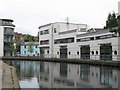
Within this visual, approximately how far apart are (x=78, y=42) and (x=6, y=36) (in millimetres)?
37954

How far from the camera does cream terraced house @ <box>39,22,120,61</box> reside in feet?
162

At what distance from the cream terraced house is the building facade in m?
13.0

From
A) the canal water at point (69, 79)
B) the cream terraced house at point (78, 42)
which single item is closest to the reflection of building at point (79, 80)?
the canal water at point (69, 79)

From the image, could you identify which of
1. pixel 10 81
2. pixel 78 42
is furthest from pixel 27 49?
pixel 10 81

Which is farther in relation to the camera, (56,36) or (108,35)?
(56,36)

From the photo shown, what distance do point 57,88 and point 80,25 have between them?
6572 centimetres

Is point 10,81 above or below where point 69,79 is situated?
above

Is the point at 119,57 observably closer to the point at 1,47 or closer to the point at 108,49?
the point at 108,49

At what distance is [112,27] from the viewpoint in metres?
39.5

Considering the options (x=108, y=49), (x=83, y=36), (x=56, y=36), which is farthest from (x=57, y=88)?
(x=56, y=36)

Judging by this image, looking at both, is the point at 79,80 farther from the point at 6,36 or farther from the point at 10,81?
the point at 6,36

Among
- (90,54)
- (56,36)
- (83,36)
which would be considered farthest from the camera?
(56,36)

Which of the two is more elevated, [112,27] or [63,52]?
[112,27]

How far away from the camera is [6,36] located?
90000mm
